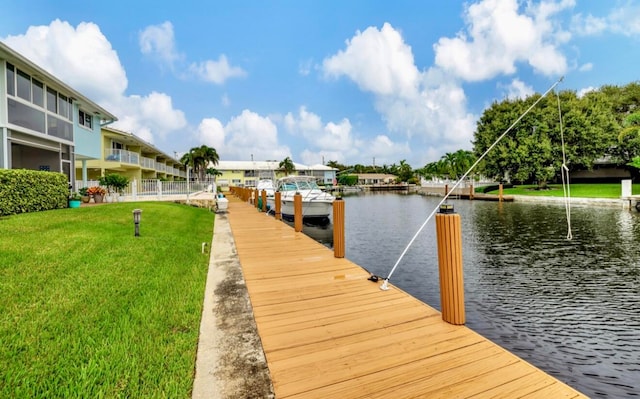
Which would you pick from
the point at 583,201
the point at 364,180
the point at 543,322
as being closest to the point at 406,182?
the point at 364,180

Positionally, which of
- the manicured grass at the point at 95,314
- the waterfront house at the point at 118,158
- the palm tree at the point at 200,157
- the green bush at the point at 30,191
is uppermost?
the palm tree at the point at 200,157

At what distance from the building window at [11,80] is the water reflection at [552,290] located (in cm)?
1368

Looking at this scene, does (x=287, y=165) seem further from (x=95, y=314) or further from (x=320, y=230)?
(x=95, y=314)

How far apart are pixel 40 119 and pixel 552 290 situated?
61.4 ft

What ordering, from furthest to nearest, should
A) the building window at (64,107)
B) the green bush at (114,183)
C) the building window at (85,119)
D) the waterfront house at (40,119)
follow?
the building window at (85,119), the green bush at (114,183), the building window at (64,107), the waterfront house at (40,119)

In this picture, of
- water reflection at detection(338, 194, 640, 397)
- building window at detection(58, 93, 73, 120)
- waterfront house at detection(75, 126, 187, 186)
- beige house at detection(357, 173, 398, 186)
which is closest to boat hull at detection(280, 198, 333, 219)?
water reflection at detection(338, 194, 640, 397)

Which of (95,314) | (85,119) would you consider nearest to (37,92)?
(85,119)

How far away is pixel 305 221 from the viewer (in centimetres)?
1714

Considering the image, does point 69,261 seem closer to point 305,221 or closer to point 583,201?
point 305,221

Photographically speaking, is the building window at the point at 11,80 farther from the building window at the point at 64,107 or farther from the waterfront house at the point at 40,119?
A: the building window at the point at 64,107

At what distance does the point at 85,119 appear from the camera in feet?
59.7

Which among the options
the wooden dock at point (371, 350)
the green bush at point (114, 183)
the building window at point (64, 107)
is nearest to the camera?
the wooden dock at point (371, 350)

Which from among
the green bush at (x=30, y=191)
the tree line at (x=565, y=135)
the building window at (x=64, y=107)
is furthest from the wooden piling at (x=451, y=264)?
the tree line at (x=565, y=135)

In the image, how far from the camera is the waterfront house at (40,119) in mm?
11102
